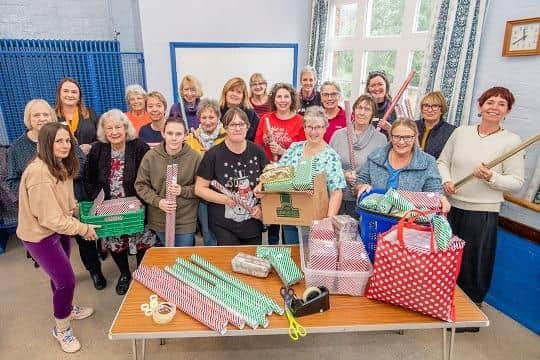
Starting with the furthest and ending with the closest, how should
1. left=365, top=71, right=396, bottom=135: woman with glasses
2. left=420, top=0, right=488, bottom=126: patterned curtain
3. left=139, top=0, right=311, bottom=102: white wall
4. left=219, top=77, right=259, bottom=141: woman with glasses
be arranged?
1. left=139, top=0, right=311, bottom=102: white wall
2. left=219, top=77, right=259, bottom=141: woman with glasses
3. left=365, top=71, right=396, bottom=135: woman with glasses
4. left=420, top=0, right=488, bottom=126: patterned curtain

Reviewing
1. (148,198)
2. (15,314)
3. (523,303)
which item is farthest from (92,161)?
(523,303)

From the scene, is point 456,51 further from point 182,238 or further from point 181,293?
point 181,293

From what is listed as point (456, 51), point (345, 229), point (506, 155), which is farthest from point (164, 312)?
point (456, 51)

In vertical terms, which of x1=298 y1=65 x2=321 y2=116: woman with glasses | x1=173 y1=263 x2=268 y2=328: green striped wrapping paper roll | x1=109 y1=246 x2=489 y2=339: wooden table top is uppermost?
x1=298 y1=65 x2=321 y2=116: woman with glasses

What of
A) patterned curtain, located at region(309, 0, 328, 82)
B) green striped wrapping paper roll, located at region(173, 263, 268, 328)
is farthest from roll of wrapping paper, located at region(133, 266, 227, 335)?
patterned curtain, located at region(309, 0, 328, 82)

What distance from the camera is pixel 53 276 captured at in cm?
209

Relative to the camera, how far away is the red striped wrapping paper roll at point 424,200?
A: 1.76 meters

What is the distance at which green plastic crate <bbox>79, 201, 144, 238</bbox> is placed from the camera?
2.19 metres

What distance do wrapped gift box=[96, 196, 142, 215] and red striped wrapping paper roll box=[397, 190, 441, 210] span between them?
5.20 ft

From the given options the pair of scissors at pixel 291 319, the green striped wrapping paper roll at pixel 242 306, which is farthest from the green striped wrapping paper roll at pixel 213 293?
the pair of scissors at pixel 291 319

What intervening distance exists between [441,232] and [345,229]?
0.45m

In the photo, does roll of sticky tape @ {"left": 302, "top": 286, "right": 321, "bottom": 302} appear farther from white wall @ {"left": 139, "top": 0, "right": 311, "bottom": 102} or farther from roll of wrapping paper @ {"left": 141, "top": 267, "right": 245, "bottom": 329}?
white wall @ {"left": 139, "top": 0, "right": 311, "bottom": 102}

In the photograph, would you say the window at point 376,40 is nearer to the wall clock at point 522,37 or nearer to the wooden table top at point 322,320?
the wall clock at point 522,37

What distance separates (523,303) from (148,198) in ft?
9.04
